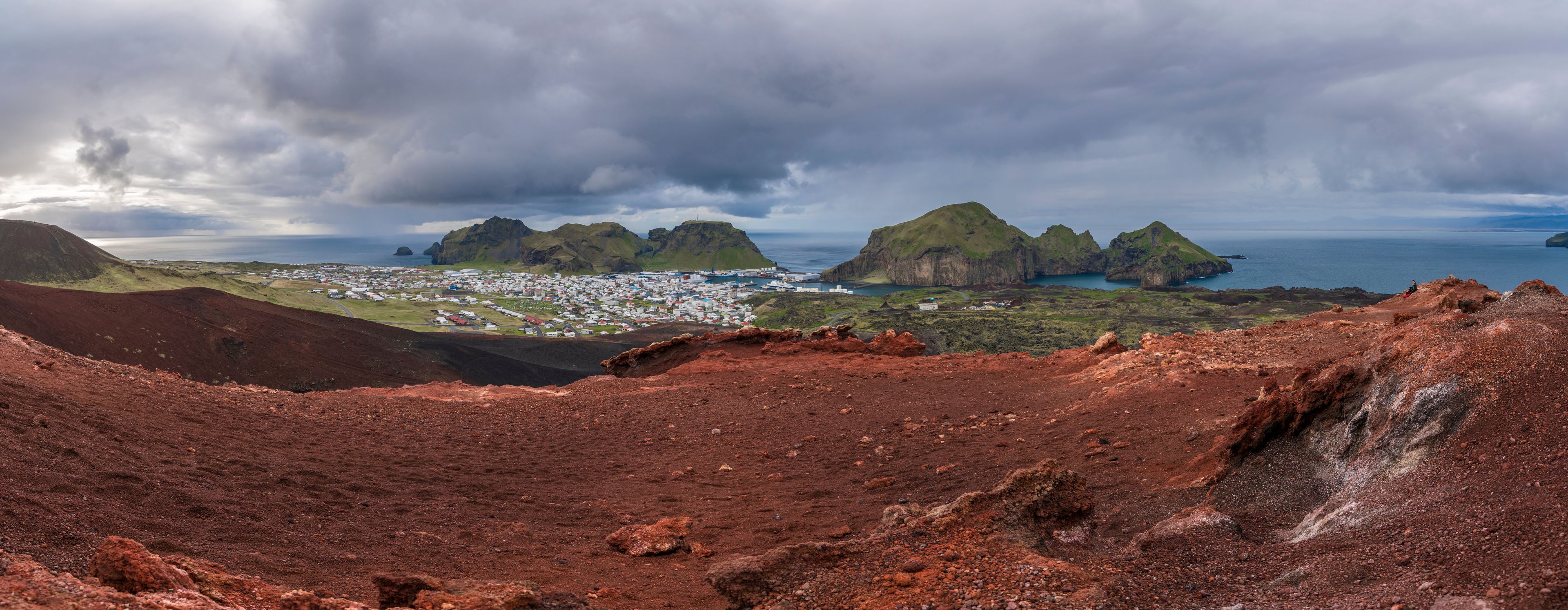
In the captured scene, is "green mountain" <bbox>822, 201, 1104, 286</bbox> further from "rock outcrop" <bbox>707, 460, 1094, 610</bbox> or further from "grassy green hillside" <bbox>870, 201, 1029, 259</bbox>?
"rock outcrop" <bbox>707, 460, 1094, 610</bbox>

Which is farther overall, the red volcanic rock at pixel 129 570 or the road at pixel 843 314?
the road at pixel 843 314

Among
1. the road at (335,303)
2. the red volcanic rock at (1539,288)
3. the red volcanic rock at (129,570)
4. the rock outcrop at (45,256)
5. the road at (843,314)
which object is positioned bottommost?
the road at (843,314)

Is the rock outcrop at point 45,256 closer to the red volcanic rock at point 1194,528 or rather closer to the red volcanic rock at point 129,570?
the red volcanic rock at point 129,570

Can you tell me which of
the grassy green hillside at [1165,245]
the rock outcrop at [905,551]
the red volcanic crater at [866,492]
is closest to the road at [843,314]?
the red volcanic crater at [866,492]

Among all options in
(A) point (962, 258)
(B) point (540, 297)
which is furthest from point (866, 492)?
(A) point (962, 258)

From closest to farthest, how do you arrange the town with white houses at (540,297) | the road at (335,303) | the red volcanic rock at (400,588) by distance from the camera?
the red volcanic rock at (400,588) → the road at (335,303) → the town with white houses at (540,297)
